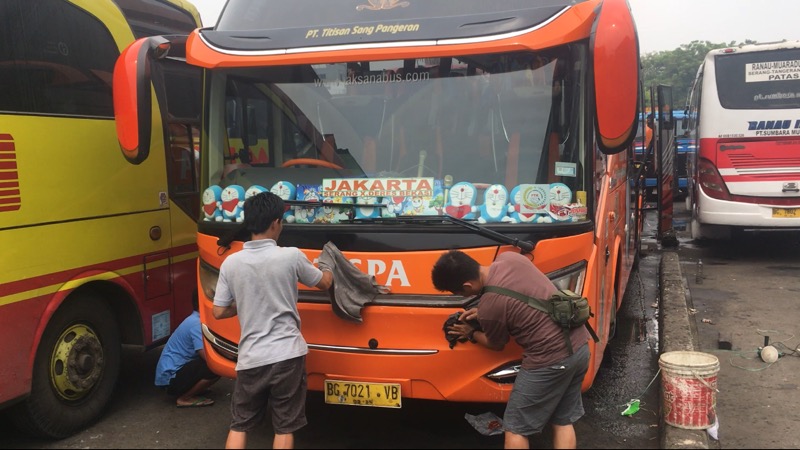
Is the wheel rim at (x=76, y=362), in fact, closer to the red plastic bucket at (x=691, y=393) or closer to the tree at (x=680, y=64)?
the red plastic bucket at (x=691, y=393)

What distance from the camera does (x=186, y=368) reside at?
4789 millimetres

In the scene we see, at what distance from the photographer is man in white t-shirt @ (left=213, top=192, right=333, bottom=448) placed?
337cm

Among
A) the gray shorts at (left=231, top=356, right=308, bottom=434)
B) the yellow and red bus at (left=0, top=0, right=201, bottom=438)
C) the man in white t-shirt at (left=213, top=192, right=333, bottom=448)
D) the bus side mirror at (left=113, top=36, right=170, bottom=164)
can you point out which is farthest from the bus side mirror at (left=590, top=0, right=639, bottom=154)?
the yellow and red bus at (left=0, top=0, right=201, bottom=438)

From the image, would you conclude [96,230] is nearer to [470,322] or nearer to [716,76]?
[470,322]

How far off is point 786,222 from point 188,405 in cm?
794

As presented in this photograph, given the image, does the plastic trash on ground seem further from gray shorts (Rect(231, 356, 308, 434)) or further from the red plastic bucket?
gray shorts (Rect(231, 356, 308, 434))

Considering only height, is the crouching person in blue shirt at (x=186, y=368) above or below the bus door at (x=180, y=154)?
below

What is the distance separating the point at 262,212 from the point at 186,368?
6.50ft

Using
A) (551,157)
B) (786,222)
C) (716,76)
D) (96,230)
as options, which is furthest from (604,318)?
(716,76)

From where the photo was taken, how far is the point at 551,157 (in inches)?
146

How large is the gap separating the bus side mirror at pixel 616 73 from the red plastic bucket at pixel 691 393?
58.0 inches

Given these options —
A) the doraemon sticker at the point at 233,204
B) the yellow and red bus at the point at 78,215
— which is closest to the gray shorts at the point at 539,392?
the doraemon sticker at the point at 233,204

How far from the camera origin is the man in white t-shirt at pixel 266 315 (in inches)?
132

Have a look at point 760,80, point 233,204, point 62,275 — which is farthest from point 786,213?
point 62,275
